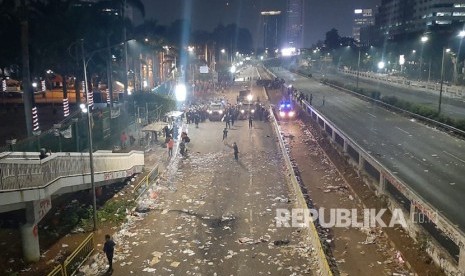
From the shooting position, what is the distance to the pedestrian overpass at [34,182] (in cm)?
1255

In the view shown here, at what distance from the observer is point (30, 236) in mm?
13820

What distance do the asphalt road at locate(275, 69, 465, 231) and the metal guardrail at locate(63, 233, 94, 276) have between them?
495 inches

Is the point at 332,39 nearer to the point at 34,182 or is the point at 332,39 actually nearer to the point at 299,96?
the point at 299,96

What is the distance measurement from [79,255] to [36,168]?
3.37m

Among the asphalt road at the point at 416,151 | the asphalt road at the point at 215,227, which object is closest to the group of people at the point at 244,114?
the asphalt road at the point at 416,151

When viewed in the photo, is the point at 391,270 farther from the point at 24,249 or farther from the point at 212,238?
the point at 24,249

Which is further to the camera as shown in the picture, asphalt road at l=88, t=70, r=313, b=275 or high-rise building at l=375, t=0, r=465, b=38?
high-rise building at l=375, t=0, r=465, b=38

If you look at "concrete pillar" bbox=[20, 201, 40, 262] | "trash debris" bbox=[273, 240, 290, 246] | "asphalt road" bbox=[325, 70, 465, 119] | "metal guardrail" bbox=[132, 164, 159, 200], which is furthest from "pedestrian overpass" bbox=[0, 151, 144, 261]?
"asphalt road" bbox=[325, 70, 465, 119]

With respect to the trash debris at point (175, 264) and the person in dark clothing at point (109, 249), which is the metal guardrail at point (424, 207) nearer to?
the trash debris at point (175, 264)

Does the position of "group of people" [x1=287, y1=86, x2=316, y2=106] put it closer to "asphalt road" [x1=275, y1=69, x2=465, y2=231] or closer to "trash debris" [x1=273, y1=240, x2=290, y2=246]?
"asphalt road" [x1=275, y1=69, x2=465, y2=231]

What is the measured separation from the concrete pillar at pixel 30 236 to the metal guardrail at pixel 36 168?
0.91 meters

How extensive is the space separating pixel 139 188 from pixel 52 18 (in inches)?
893

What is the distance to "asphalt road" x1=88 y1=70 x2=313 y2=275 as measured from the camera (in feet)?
44.3

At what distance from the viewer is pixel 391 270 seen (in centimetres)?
1283
